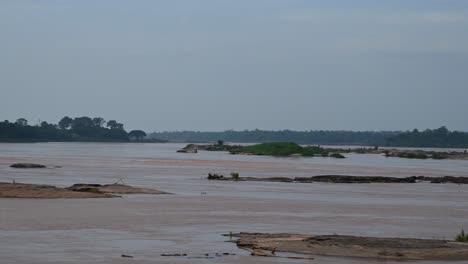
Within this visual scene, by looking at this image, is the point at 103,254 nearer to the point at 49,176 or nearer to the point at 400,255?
the point at 400,255

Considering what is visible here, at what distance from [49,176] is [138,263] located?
29.0m

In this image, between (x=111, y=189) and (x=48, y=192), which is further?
(x=111, y=189)

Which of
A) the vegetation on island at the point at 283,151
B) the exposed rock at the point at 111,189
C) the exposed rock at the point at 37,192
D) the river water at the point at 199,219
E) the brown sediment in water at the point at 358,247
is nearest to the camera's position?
the brown sediment in water at the point at 358,247

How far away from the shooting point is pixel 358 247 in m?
17.7

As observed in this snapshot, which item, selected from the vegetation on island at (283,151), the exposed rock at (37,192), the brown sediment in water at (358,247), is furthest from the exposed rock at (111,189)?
the vegetation on island at (283,151)

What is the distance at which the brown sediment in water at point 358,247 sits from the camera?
681 inches

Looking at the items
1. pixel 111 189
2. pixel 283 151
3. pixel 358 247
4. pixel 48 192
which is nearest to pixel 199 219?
pixel 48 192

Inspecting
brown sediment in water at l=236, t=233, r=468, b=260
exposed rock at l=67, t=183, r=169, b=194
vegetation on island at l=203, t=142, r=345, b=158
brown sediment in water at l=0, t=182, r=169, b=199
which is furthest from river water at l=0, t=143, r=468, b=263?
vegetation on island at l=203, t=142, r=345, b=158

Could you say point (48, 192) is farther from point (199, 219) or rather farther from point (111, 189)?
point (199, 219)

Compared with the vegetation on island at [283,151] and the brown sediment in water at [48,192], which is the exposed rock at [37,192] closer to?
the brown sediment in water at [48,192]

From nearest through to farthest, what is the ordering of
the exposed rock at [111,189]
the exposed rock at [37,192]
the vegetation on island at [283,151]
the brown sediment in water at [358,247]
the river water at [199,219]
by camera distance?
the brown sediment in water at [358,247]
the river water at [199,219]
the exposed rock at [37,192]
the exposed rock at [111,189]
the vegetation on island at [283,151]

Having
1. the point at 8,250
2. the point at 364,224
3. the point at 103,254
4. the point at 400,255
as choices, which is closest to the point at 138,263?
the point at 103,254

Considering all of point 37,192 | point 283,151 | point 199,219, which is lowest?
point 199,219

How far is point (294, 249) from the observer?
58.4ft
